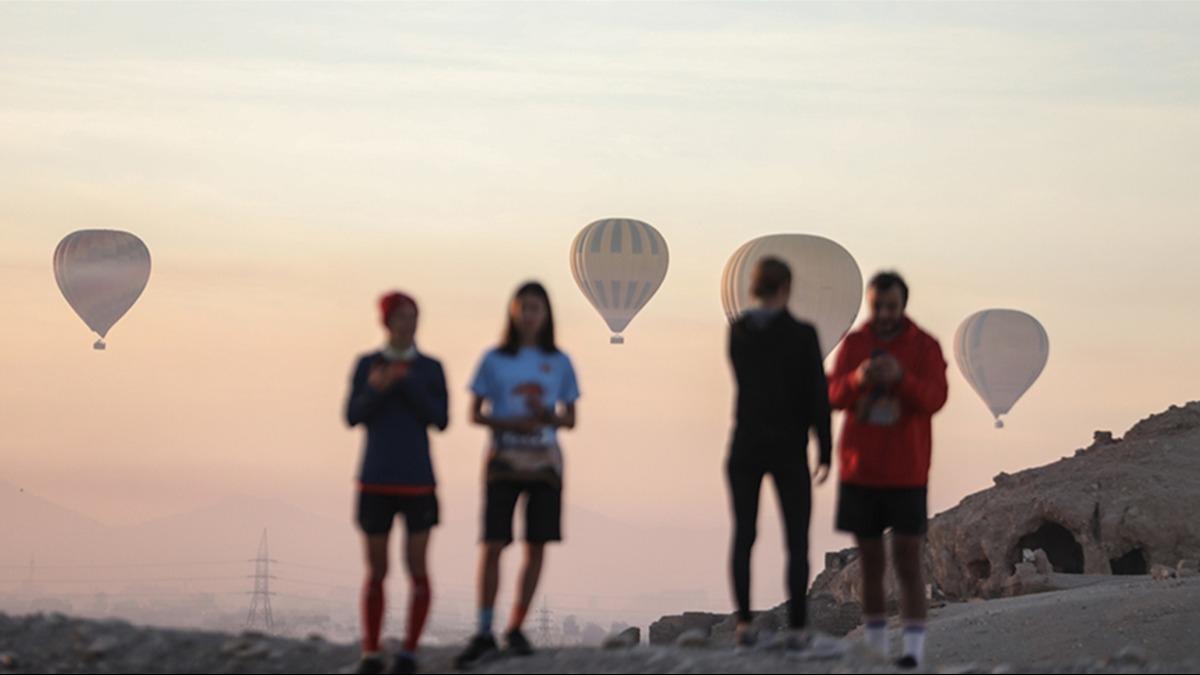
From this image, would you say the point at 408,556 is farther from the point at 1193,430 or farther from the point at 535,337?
the point at 1193,430

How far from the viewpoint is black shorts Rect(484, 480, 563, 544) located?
39.0 ft

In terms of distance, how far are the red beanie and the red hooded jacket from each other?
7.77ft

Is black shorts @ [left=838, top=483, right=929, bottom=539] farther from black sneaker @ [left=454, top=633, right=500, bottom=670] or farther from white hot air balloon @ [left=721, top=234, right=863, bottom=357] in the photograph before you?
white hot air balloon @ [left=721, top=234, right=863, bottom=357]

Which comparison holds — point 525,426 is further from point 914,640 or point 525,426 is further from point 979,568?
point 979,568

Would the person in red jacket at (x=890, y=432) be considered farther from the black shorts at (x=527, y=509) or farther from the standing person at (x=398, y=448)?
the standing person at (x=398, y=448)

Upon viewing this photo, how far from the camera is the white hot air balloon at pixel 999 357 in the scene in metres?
64.6

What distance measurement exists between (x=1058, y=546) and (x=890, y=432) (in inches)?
1441

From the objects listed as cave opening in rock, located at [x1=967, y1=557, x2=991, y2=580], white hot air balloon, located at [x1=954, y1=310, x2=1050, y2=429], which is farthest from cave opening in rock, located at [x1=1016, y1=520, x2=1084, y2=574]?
white hot air balloon, located at [x1=954, y1=310, x2=1050, y2=429]

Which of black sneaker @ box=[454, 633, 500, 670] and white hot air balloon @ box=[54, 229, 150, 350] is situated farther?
white hot air balloon @ box=[54, 229, 150, 350]

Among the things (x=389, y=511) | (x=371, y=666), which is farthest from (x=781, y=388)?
(x=371, y=666)

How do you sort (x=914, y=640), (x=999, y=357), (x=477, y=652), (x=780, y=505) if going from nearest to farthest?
1. (x=780, y=505)
2. (x=914, y=640)
3. (x=477, y=652)
4. (x=999, y=357)

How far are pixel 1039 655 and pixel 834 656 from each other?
1550 centimetres

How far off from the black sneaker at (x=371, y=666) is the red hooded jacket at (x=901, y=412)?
9.09 ft

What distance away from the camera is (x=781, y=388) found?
38.4 ft
